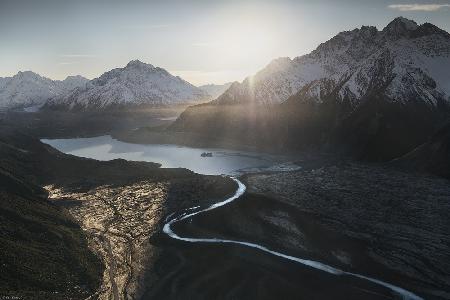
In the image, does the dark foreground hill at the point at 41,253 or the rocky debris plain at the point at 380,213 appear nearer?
the dark foreground hill at the point at 41,253

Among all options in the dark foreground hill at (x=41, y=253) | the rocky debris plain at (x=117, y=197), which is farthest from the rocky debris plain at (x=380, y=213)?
the dark foreground hill at (x=41, y=253)

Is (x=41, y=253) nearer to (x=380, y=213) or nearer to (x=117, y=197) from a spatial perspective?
(x=117, y=197)

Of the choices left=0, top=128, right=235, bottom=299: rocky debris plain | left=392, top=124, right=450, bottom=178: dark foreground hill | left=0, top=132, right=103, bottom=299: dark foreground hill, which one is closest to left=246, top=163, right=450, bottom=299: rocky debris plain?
left=392, top=124, right=450, bottom=178: dark foreground hill

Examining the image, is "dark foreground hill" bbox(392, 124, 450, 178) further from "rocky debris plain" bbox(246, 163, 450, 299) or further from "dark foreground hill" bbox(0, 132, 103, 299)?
"dark foreground hill" bbox(0, 132, 103, 299)

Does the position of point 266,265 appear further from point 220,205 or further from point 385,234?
point 220,205

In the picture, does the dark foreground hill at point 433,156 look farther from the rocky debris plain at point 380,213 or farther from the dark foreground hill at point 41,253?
the dark foreground hill at point 41,253

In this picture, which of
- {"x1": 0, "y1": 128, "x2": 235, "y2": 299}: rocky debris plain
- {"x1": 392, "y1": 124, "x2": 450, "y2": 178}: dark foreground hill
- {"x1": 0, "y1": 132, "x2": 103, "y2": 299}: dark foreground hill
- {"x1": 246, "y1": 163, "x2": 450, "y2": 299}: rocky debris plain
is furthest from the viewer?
{"x1": 392, "y1": 124, "x2": 450, "y2": 178}: dark foreground hill

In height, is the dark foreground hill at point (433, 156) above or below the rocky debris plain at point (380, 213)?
above
